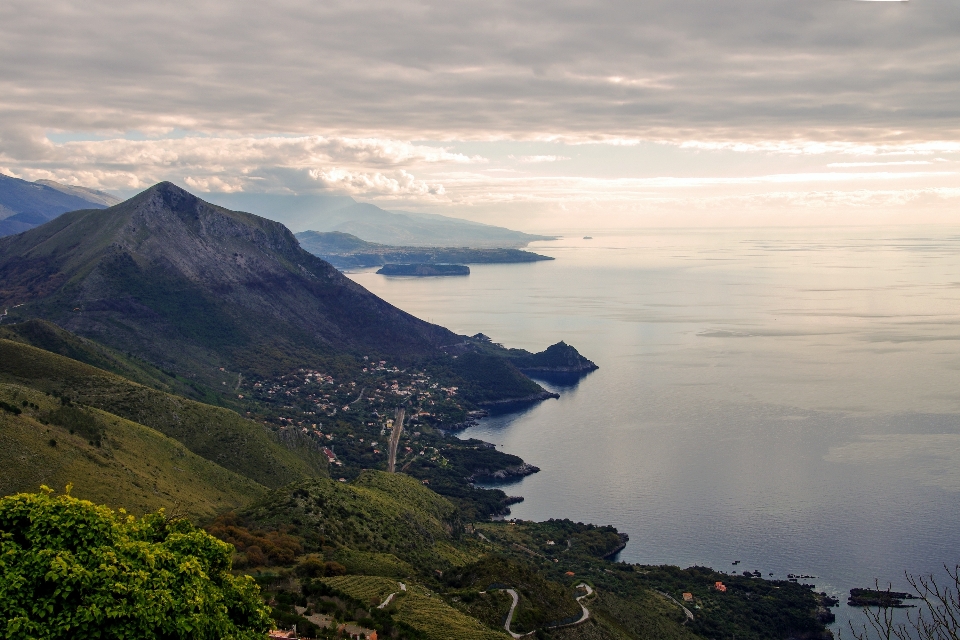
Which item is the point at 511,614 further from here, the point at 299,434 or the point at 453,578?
the point at 299,434

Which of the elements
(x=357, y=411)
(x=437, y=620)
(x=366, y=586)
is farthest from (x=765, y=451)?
(x=437, y=620)

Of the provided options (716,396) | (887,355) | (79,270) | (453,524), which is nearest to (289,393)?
(79,270)

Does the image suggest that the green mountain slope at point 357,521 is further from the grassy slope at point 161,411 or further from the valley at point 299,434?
the grassy slope at point 161,411

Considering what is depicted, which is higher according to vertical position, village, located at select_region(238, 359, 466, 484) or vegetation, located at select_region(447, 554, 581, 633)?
vegetation, located at select_region(447, 554, 581, 633)

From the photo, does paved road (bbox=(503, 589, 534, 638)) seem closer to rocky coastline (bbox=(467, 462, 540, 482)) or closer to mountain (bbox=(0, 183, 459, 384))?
rocky coastline (bbox=(467, 462, 540, 482))

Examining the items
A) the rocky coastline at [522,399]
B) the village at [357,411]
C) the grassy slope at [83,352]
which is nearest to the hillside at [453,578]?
the village at [357,411]

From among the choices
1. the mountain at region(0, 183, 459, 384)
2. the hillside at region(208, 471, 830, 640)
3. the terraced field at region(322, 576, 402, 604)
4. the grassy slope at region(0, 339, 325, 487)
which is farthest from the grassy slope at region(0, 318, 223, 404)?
the terraced field at region(322, 576, 402, 604)
